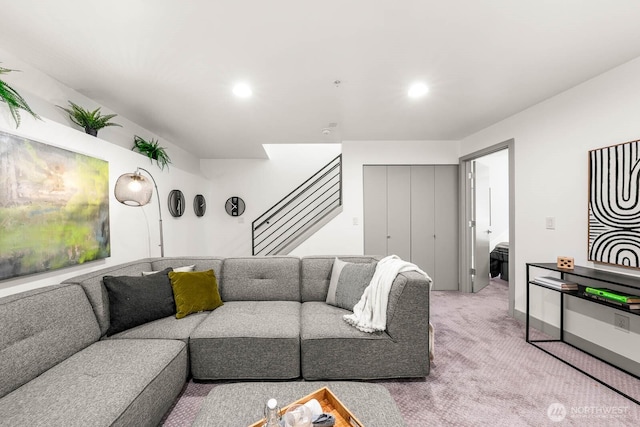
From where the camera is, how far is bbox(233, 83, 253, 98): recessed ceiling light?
2.26 metres

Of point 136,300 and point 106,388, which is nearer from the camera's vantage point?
point 106,388

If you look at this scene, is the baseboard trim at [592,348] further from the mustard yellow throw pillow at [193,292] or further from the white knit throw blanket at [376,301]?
the mustard yellow throw pillow at [193,292]

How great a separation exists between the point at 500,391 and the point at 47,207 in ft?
11.9

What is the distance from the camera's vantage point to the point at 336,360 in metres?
1.87

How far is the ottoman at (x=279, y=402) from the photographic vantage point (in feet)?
3.57

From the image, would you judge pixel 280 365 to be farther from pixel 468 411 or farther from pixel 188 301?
pixel 468 411

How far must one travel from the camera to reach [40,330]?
1466mm

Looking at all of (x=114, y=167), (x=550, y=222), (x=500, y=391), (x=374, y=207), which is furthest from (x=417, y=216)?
(x=114, y=167)

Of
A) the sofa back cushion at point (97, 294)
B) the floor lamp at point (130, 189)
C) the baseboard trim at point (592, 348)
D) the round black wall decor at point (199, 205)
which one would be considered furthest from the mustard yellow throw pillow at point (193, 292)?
the baseboard trim at point (592, 348)

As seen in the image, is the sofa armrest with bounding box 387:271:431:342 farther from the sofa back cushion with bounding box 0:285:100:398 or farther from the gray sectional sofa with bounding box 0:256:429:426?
the sofa back cushion with bounding box 0:285:100:398

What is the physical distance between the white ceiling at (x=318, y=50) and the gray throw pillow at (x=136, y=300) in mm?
1683

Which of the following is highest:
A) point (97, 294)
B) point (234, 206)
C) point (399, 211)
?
point (234, 206)

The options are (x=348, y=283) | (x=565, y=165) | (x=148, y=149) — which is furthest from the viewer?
(x=148, y=149)

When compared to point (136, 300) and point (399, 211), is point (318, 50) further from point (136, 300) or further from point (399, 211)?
point (399, 211)
